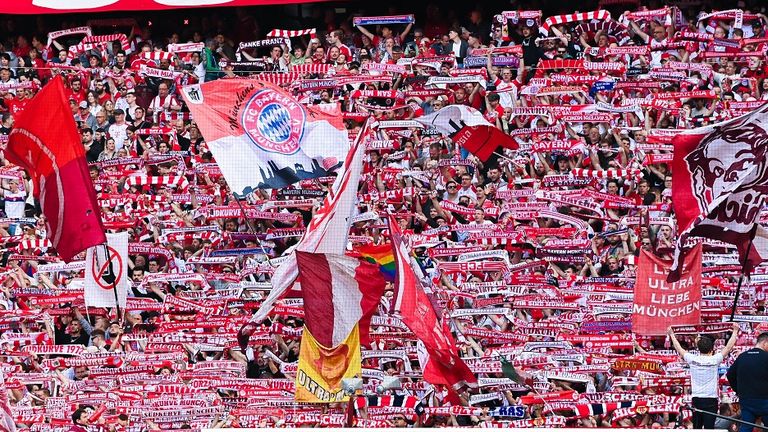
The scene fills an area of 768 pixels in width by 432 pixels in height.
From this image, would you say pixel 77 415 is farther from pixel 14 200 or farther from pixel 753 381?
pixel 753 381

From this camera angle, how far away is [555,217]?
21734mm

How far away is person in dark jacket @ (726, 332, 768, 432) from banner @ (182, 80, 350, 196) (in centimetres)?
700

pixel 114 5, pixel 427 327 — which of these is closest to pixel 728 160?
pixel 427 327

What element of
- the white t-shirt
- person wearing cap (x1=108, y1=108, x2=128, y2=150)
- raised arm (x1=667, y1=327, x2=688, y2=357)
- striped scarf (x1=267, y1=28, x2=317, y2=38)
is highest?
striped scarf (x1=267, y1=28, x2=317, y2=38)

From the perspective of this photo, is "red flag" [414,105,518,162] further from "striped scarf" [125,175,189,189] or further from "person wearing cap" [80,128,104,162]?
"person wearing cap" [80,128,104,162]

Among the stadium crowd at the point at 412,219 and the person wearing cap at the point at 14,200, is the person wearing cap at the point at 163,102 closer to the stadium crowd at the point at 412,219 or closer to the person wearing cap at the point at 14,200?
the stadium crowd at the point at 412,219

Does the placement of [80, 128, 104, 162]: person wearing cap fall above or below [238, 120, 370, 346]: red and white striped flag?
above

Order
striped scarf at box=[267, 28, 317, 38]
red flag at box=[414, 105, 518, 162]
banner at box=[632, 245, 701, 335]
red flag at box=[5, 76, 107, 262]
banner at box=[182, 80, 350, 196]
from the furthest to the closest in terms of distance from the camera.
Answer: striped scarf at box=[267, 28, 317, 38] → red flag at box=[414, 105, 518, 162] → banner at box=[182, 80, 350, 196] → red flag at box=[5, 76, 107, 262] → banner at box=[632, 245, 701, 335]

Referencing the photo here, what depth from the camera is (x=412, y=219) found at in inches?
875

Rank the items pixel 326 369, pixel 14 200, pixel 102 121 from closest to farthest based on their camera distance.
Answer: pixel 326 369
pixel 14 200
pixel 102 121

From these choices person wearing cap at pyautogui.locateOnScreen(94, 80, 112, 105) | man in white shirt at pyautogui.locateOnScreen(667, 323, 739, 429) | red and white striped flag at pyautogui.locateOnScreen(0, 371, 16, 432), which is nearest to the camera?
red and white striped flag at pyautogui.locateOnScreen(0, 371, 16, 432)

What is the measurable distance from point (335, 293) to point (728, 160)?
4.19m

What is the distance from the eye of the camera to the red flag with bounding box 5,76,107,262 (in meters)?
19.9

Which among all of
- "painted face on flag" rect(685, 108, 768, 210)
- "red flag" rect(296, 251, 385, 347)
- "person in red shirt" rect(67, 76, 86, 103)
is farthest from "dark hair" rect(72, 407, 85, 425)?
"person in red shirt" rect(67, 76, 86, 103)
